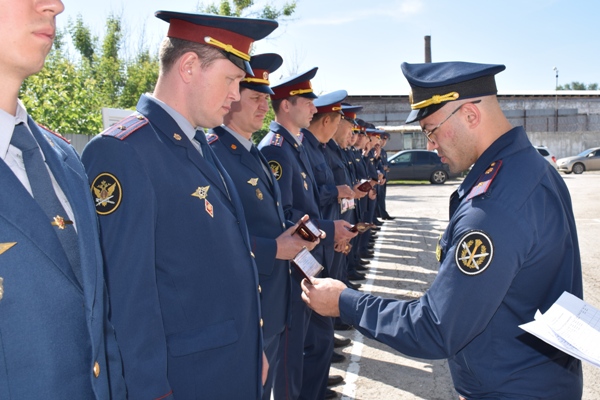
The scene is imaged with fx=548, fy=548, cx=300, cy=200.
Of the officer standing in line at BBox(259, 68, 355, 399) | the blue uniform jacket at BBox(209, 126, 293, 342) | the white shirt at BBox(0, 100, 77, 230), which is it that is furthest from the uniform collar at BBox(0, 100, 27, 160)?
the officer standing in line at BBox(259, 68, 355, 399)

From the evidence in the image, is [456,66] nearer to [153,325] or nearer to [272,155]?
[153,325]

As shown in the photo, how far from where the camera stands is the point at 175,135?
216 centimetres

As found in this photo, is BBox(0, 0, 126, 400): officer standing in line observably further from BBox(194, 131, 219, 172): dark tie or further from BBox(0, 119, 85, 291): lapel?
BBox(194, 131, 219, 172): dark tie

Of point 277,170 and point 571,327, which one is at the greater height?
point 277,170

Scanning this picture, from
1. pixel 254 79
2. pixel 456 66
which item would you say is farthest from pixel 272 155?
pixel 456 66

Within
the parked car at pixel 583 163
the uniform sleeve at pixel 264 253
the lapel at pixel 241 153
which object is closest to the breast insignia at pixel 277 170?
the lapel at pixel 241 153

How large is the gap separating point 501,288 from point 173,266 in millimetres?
1145

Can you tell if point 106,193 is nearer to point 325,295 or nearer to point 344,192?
point 325,295

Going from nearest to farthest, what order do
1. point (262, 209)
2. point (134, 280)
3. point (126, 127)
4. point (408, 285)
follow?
1. point (134, 280)
2. point (126, 127)
3. point (262, 209)
4. point (408, 285)

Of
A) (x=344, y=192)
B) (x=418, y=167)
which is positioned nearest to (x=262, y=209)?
(x=344, y=192)

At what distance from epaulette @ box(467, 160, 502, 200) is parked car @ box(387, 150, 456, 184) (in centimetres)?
2376

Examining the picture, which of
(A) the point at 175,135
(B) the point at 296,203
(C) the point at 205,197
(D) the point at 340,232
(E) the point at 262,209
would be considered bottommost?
(D) the point at 340,232

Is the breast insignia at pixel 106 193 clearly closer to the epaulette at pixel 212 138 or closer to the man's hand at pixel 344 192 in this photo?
the epaulette at pixel 212 138

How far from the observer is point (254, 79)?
3.38 m
